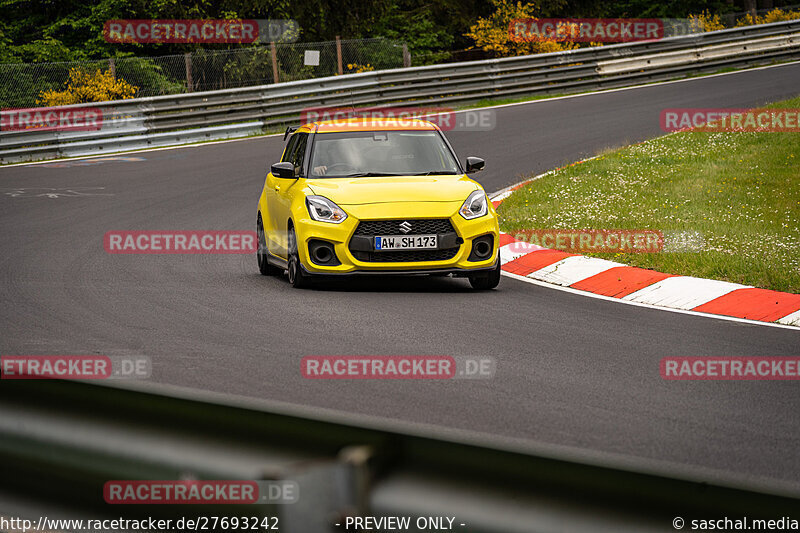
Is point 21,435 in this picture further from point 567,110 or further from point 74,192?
point 567,110

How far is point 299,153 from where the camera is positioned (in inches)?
447

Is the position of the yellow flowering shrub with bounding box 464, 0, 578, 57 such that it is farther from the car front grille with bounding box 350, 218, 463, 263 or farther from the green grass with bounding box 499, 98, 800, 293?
the car front grille with bounding box 350, 218, 463, 263

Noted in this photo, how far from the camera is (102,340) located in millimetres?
7277

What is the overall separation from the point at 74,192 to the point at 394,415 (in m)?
14.0

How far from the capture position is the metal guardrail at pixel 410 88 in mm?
22891

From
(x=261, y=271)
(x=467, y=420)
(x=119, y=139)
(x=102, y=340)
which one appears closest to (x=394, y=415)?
(x=467, y=420)

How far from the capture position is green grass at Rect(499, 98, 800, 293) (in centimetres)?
1020

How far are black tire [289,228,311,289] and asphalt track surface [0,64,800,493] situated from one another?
185 millimetres

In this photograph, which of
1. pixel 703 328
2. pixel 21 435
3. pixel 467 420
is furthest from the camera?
pixel 703 328

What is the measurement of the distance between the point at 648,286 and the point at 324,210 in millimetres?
3212
